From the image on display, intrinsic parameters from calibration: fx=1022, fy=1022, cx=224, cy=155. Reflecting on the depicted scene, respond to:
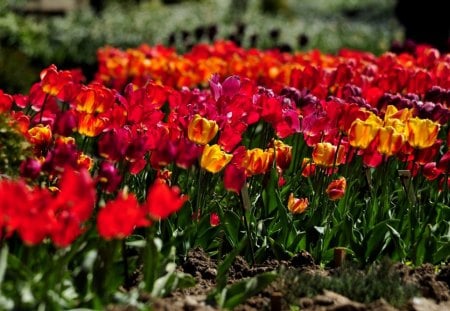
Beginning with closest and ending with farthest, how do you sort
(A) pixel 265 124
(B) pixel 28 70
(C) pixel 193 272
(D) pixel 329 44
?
(C) pixel 193 272 < (A) pixel 265 124 < (B) pixel 28 70 < (D) pixel 329 44

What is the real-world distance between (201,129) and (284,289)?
859mm

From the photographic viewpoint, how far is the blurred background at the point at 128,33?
10809mm

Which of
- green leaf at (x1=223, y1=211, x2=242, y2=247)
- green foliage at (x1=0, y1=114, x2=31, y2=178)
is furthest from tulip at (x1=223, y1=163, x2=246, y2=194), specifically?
green foliage at (x1=0, y1=114, x2=31, y2=178)

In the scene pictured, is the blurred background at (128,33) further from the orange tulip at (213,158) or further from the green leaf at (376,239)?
the orange tulip at (213,158)

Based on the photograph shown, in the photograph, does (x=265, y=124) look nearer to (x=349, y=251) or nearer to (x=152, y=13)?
(x=349, y=251)

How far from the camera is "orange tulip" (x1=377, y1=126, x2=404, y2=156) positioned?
4348mm

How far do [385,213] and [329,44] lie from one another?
10.4 metres

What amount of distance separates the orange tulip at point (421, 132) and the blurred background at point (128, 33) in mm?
5119

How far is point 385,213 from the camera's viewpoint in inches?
187

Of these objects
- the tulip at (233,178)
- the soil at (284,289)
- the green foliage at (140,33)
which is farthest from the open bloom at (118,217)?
the green foliage at (140,33)

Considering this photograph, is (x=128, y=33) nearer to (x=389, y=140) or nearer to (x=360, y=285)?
(x=389, y=140)

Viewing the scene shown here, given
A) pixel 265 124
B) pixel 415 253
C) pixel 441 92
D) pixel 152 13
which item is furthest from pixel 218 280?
pixel 152 13

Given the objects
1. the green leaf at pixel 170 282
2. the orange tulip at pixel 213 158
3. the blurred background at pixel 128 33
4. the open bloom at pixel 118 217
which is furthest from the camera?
the blurred background at pixel 128 33

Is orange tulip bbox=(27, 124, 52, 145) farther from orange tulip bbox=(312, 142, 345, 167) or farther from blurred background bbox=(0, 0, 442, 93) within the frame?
blurred background bbox=(0, 0, 442, 93)
